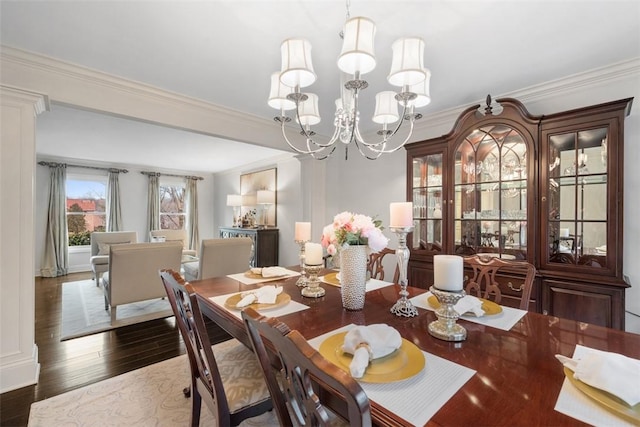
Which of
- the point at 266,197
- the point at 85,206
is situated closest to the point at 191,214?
the point at 85,206

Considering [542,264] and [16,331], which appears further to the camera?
[542,264]

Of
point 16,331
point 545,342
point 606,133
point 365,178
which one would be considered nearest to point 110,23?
point 16,331

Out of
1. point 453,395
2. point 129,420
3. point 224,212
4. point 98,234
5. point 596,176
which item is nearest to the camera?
point 453,395

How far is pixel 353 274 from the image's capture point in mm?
1355

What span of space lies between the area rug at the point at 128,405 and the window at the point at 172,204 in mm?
5574

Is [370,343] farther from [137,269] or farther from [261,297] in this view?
[137,269]

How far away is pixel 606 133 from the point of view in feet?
6.24

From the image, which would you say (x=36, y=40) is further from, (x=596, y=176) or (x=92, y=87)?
(x=596, y=176)

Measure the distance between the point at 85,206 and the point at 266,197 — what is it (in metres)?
4.12

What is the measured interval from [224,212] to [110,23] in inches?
234

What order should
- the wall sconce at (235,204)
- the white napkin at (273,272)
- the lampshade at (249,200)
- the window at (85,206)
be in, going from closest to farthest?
the white napkin at (273,272)
the window at (85,206)
the lampshade at (249,200)
the wall sconce at (235,204)

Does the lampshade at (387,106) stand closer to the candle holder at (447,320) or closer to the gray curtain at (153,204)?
the candle holder at (447,320)

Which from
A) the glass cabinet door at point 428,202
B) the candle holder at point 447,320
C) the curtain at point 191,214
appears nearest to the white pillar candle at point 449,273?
the candle holder at point 447,320

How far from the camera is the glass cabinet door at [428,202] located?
109 inches
